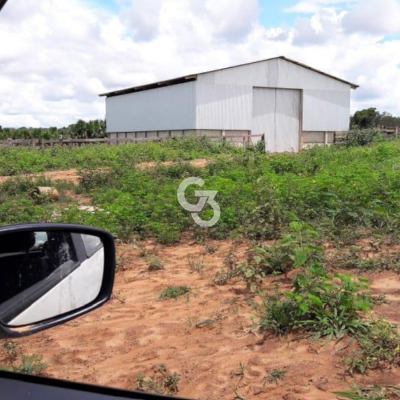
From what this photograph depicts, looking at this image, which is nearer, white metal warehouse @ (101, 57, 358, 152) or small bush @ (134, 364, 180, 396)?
small bush @ (134, 364, 180, 396)

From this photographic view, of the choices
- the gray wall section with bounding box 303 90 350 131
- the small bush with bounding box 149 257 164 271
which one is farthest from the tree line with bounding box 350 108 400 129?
the small bush with bounding box 149 257 164 271

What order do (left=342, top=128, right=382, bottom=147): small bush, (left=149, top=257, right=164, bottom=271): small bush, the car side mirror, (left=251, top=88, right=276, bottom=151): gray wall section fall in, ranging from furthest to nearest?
1. (left=251, top=88, right=276, bottom=151): gray wall section
2. (left=342, top=128, right=382, bottom=147): small bush
3. (left=149, top=257, right=164, bottom=271): small bush
4. the car side mirror

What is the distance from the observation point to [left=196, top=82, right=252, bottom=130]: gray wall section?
2430cm

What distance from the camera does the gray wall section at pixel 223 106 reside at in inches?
957

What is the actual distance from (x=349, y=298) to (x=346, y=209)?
3.35m

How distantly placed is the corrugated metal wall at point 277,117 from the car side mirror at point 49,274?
2529 cm

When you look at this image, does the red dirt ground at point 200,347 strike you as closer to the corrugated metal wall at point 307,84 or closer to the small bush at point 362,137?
the corrugated metal wall at point 307,84

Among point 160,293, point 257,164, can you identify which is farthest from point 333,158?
point 160,293

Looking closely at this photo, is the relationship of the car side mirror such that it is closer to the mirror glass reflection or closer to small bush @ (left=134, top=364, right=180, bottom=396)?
the mirror glass reflection

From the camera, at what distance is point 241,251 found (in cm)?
630

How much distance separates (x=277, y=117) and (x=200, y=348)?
24.7 meters

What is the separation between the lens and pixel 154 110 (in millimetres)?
27797

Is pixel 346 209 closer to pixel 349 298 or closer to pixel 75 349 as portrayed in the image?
pixel 349 298

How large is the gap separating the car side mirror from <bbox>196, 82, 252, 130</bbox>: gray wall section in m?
22.6
